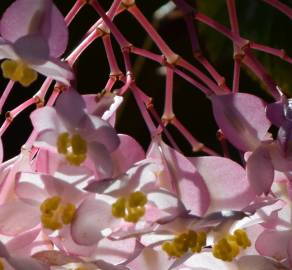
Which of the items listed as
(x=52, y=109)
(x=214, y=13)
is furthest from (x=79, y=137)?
(x=214, y=13)

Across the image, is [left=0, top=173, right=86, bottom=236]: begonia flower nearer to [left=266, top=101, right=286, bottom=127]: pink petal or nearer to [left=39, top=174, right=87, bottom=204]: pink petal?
[left=39, top=174, right=87, bottom=204]: pink petal

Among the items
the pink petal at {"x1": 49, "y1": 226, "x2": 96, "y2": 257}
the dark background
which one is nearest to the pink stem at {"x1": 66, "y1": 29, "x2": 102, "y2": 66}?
the pink petal at {"x1": 49, "y1": 226, "x2": 96, "y2": 257}

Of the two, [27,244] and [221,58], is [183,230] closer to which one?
[27,244]

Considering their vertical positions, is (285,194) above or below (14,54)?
below

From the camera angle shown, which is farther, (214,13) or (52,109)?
(214,13)

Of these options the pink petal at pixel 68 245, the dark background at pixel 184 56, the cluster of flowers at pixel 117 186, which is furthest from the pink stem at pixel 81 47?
the dark background at pixel 184 56

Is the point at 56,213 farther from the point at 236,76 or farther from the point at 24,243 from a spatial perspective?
the point at 236,76
